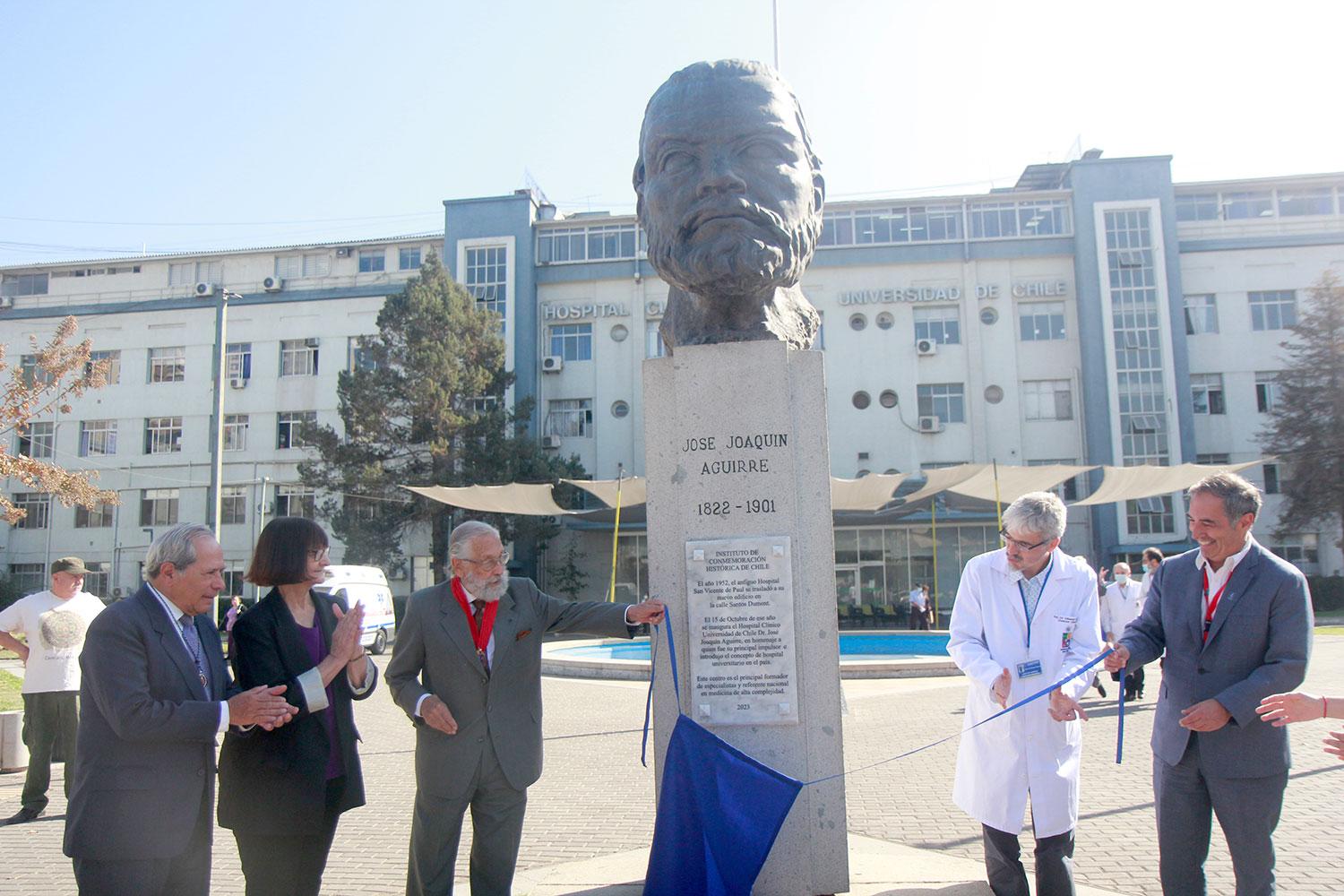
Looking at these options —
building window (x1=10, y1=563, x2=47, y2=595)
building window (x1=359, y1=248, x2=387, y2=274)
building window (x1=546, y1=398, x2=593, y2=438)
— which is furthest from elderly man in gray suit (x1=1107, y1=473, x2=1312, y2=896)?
building window (x1=10, y1=563, x2=47, y2=595)

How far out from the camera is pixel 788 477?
4277 millimetres

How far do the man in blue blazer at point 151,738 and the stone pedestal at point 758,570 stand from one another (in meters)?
1.72

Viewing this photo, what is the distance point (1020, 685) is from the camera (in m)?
4.02

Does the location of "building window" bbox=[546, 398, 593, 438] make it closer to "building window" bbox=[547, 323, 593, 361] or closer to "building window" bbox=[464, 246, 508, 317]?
"building window" bbox=[547, 323, 593, 361]

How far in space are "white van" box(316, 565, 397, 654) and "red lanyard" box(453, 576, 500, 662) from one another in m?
17.7

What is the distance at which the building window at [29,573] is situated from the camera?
3897 centimetres

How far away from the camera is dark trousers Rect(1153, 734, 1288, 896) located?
133 inches

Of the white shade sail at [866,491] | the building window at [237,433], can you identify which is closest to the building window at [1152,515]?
the white shade sail at [866,491]

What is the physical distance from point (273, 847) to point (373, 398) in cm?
2980

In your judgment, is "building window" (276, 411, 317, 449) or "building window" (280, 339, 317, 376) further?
"building window" (280, 339, 317, 376)

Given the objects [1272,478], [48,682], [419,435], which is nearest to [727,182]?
[48,682]

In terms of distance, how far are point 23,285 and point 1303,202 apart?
5267cm

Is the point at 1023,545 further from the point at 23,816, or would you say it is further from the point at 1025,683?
the point at 23,816

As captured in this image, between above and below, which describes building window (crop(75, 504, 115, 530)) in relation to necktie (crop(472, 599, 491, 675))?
above
